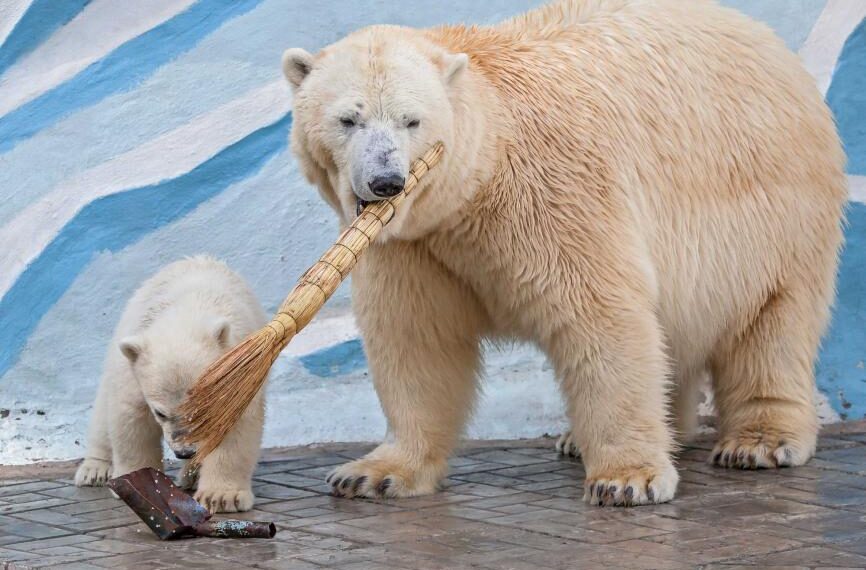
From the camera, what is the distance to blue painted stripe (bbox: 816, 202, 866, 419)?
589cm

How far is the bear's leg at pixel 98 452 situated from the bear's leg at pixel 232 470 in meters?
0.61

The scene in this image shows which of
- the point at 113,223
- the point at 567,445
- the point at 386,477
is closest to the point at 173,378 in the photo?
the point at 386,477

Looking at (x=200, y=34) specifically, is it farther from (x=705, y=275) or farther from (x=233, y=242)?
(x=705, y=275)

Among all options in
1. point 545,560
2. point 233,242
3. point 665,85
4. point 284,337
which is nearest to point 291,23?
point 233,242

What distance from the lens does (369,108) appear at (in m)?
4.01

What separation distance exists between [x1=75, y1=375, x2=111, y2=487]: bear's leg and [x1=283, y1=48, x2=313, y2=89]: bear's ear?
1.31 meters

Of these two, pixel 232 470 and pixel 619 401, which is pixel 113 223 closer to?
pixel 232 470

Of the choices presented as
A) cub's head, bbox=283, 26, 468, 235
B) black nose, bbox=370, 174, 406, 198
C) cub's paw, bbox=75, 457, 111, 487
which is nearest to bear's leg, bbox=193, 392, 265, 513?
cub's paw, bbox=75, 457, 111, 487

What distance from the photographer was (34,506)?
463 centimetres

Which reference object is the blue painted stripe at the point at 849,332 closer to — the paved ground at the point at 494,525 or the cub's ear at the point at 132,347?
the paved ground at the point at 494,525

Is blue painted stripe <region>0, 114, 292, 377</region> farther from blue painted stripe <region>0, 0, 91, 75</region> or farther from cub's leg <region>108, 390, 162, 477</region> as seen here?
cub's leg <region>108, 390, 162, 477</region>

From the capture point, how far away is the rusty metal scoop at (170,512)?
402cm

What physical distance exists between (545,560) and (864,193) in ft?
9.46

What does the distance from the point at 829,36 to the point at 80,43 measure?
9.83 ft
